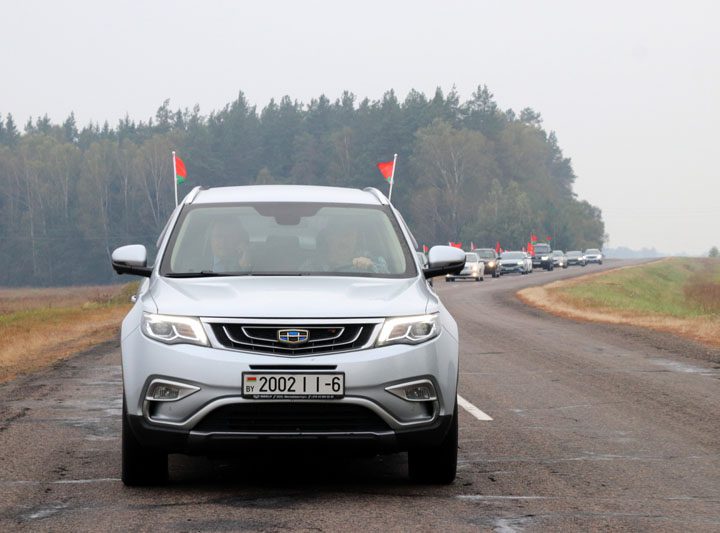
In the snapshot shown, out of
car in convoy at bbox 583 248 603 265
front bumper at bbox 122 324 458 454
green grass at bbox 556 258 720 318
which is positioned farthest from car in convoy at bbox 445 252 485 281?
front bumper at bbox 122 324 458 454

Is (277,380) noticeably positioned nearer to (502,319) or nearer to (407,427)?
(407,427)

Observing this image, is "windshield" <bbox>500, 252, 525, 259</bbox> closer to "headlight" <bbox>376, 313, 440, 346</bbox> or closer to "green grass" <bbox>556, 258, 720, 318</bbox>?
"green grass" <bbox>556, 258, 720, 318</bbox>

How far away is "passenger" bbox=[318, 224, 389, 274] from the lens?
7.40 m

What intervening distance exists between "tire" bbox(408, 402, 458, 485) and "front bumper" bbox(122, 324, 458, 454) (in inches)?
8.5

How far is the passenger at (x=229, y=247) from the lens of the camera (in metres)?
7.39

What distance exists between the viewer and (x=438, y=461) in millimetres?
6715

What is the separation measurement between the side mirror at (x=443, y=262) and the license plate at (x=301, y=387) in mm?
1572

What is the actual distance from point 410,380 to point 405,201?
128770 millimetres

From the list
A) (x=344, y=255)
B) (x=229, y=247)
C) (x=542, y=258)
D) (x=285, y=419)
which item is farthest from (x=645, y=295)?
(x=285, y=419)

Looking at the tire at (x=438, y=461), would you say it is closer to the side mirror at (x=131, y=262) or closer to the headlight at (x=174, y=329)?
the headlight at (x=174, y=329)

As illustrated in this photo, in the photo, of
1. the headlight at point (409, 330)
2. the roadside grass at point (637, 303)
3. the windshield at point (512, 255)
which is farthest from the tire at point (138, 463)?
the windshield at point (512, 255)

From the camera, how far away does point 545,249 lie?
273 ft

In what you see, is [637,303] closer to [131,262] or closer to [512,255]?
[512,255]

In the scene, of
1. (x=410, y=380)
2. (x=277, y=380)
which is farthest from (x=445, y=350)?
(x=277, y=380)
